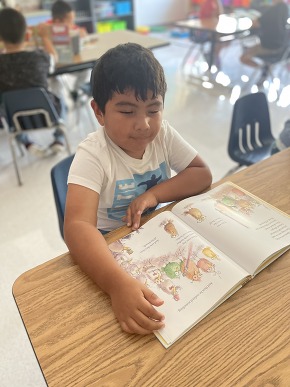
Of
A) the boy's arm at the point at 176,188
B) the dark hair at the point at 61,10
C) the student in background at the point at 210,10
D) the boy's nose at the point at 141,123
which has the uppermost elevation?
the dark hair at the point at 61,10

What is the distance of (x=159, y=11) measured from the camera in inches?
263

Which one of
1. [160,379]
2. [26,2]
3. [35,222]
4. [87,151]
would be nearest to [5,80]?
[35,222]

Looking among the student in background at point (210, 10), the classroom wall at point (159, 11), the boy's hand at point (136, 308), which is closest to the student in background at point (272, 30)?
the student in background at point (210, 10)

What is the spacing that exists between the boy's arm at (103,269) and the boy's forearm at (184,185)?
0.19 metres

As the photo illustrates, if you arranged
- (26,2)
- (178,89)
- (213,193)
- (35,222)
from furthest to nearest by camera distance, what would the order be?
1. (26,2)
2. (178,89)
3. (35,222)
4. (213,193)

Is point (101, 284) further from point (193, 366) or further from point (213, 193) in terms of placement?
point (213, 193)

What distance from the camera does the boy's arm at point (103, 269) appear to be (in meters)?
0.57

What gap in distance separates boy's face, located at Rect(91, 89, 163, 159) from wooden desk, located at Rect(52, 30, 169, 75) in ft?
5.07

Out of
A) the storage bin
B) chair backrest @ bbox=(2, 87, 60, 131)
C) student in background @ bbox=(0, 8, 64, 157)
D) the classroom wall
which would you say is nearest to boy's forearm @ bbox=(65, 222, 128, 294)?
chair backrest @ bbox=(2, 87, 60, 131)

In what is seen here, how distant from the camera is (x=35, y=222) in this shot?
197cm

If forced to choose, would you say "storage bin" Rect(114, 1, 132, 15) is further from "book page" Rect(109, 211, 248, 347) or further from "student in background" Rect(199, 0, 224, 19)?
"book page" Rect(109, 211, 248, 347)

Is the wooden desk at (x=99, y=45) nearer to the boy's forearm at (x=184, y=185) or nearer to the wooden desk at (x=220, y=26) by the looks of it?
the wooden desk at (x=220, y=26)

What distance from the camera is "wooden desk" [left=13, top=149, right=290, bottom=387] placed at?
512 mm

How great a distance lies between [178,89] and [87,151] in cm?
323
